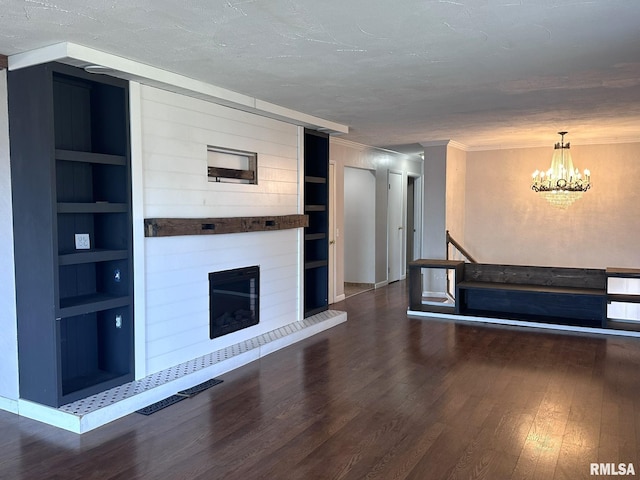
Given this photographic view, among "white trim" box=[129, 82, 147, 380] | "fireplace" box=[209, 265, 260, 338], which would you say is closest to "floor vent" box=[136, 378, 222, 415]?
"white trim" box=[129, 82, 147, 380]

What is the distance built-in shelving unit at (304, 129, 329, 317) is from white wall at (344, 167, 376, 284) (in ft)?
7.47

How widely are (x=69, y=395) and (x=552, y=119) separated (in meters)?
5.29

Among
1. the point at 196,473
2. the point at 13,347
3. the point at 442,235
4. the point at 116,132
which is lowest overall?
the point at 196,473

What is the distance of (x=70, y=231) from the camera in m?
3.57

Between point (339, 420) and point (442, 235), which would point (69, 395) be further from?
point (442, 235)

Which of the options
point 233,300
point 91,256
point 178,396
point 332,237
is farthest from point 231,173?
point 332,237

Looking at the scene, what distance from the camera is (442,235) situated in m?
7.46

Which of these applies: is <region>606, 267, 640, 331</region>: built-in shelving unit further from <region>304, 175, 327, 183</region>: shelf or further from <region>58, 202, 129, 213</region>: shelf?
<region>58, 202, 129, 213</region>: shelf

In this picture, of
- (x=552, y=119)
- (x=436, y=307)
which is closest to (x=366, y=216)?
(x=436, y=307)

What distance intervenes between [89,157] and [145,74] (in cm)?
68

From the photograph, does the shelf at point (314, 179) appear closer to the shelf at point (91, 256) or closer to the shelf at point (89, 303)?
the shelf at point (91, 256)

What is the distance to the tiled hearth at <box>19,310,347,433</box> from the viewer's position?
319cm

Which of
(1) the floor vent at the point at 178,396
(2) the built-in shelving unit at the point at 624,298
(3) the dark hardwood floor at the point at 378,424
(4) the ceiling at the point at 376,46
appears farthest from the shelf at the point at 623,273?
(1) the floor vent at the point at 178,396

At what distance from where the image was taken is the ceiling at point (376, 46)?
2471 mm
